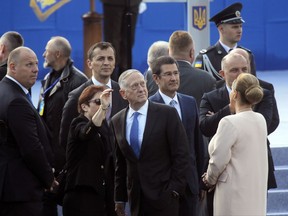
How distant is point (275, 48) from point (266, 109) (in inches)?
378

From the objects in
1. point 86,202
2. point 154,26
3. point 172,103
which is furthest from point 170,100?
point 154,26

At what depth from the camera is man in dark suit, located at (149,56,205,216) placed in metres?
8.92

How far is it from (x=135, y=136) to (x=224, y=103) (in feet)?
3.00

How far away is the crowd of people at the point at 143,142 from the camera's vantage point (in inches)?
322

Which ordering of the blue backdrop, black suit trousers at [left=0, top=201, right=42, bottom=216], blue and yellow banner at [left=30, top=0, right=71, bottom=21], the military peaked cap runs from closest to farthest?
black suit trousers at [left=0, top=201, right=42, bottom=216], the military peaked cap, blue and yellow banner at [left=30, top=0, right=71, bottom=21], the blue backdrop

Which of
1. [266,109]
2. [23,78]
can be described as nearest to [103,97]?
[23,78]

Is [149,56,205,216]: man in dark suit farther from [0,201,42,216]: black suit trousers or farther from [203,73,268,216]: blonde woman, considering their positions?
[0,201,42,216]: black suit trousers

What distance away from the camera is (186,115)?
9023 mm

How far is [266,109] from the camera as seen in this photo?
9047 millimetres

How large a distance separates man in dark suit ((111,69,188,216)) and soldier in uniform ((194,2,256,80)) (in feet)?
6.38

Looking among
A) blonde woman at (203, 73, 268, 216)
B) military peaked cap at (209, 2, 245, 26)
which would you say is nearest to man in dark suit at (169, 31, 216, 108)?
military peaked cap at (209, 2, 245, 26)

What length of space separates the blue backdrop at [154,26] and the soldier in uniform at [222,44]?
686cm

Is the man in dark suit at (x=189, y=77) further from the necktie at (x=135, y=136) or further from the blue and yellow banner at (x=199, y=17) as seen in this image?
the blue and yellow banner at (x=199, y=17)

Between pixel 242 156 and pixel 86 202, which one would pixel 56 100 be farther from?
pixel 242 156
